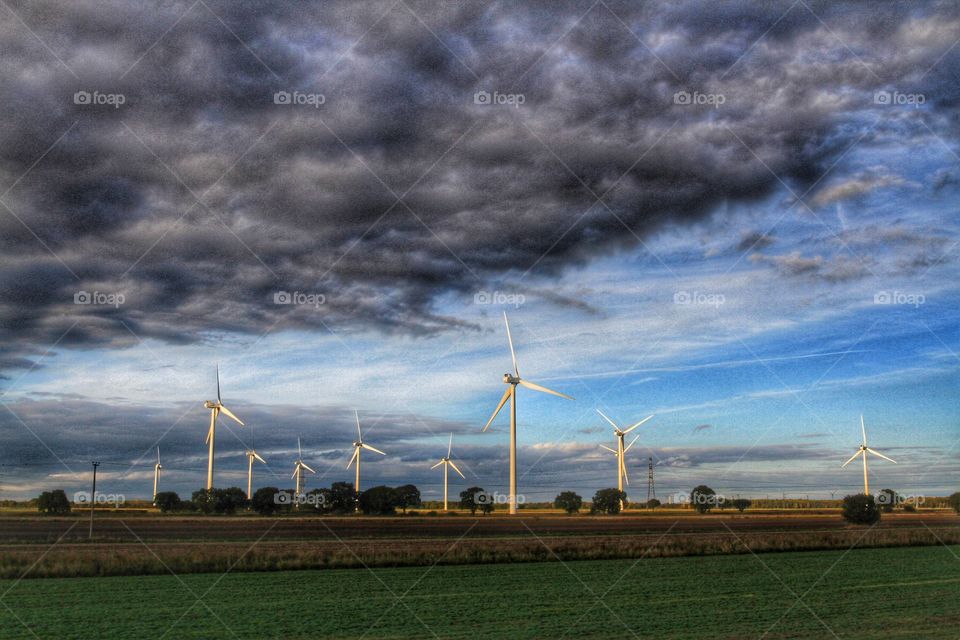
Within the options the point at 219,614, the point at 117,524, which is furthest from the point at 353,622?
the point at 117,524

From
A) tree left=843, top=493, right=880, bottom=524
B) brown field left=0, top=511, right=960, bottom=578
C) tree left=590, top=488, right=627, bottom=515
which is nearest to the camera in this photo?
brown field left=0, top=511, right=960, bottom=578

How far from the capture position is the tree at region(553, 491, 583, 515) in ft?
508

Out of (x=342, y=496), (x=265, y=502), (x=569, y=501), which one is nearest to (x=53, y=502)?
(x=265, y=502)

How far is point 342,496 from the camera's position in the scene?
13012 cm

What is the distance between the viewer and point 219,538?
74.7 meters

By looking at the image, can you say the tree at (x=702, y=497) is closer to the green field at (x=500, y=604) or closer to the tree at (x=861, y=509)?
the tree at (x=861, y=509)

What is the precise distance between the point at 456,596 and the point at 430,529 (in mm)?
55936

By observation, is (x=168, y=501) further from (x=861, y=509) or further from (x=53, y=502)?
(x=861, y=509)

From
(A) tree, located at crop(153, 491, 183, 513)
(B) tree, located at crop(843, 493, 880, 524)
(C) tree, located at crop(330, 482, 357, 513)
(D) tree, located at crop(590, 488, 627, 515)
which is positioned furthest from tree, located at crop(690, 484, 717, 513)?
(A) tree, located at crop(153, 491, 183, 513)

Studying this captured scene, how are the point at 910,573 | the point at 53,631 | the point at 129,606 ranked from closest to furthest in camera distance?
1. the point at 53,631
2. the point at 129,606
3. the point at 910,573

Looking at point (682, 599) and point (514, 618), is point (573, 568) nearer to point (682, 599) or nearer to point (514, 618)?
point (682, 599)

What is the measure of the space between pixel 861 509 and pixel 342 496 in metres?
78.1

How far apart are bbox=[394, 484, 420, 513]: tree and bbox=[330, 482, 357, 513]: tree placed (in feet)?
30.6

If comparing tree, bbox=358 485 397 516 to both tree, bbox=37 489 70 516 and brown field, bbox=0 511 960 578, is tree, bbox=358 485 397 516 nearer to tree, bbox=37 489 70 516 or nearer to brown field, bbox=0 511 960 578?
brown field, bbox=0 511 960 578
